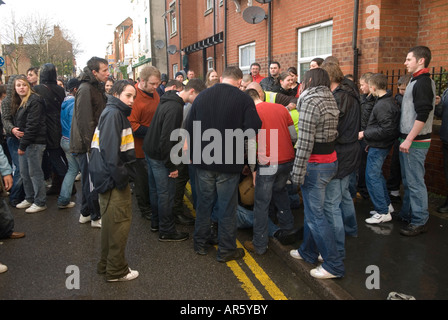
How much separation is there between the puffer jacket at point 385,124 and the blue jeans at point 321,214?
1.59 metres

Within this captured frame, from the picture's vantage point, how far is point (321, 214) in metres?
3.57

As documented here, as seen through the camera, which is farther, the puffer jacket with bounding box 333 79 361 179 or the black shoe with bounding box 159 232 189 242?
the black shoe with bounding box 159 232 189 242

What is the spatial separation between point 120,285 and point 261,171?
6.54 feet

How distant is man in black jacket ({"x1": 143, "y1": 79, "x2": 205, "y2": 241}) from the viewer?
4.38 m

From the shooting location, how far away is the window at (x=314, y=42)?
26.6 feet

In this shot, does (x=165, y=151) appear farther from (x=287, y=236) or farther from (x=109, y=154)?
(x=287, y=236)

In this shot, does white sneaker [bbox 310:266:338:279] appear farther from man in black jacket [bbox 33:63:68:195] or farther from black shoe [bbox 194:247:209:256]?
man in black jacket [bbox 33:63:68:195]

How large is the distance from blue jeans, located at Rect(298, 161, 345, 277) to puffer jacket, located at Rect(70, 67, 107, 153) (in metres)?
3.13

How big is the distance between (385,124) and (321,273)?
2.38 meters

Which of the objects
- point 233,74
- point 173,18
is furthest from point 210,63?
point 233,74

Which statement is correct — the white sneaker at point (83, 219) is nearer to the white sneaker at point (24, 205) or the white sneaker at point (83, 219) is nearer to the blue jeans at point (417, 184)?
the white sneaker at point (24, 205)

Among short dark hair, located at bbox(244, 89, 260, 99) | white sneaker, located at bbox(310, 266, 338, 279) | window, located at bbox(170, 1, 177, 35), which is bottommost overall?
white sneaker, located at bbox(310, 266, 338, 279)

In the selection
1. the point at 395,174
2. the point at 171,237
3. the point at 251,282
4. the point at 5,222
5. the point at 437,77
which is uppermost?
the point at 437,77

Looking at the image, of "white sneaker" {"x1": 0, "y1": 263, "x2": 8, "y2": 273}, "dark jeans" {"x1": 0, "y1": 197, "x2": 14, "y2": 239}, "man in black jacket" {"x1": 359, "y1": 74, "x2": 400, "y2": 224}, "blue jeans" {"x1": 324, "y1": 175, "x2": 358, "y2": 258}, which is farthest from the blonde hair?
"man in black jacket" {"x1": 359, "y1": 74, "x2": 400, "y2": 224}
